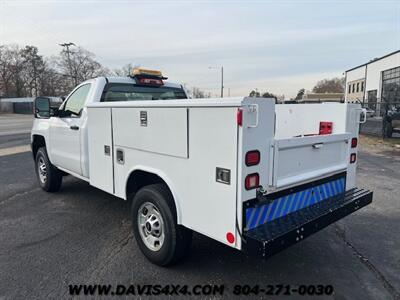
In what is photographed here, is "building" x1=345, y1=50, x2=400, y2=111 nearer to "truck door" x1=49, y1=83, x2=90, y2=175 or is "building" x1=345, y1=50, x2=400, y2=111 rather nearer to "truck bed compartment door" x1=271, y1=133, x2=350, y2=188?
"truck bed compartment door" x1=271, y1=133, x2=350, y2=188

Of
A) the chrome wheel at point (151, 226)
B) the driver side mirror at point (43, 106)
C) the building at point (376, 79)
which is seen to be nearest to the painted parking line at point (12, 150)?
the driver side mirror at point (43, 106)

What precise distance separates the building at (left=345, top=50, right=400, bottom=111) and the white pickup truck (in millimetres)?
33984

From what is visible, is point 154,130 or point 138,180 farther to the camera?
point 138,180

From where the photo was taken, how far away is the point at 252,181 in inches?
104

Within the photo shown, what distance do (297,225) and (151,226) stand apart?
147 cm

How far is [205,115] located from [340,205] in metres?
1.71

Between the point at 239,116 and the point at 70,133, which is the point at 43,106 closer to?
the point at 70,133

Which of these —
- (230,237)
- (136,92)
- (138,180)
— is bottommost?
(230,237)

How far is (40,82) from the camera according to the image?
231 feet

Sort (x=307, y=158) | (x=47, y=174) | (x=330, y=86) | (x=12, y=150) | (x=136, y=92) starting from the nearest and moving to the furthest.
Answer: (x=307, y=158)
(x=136, y=92)
(x=47, y=174)
(x=12, y=150)
(x=330, y=86)

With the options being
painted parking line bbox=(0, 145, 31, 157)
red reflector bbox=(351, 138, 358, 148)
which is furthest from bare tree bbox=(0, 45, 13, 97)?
red reflector bbox=(351, 138, 358, 148)

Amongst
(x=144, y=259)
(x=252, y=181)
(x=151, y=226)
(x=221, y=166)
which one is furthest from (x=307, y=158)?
(x=144, y=259)

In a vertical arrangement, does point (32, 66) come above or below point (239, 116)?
above

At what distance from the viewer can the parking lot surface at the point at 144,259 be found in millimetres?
3215
